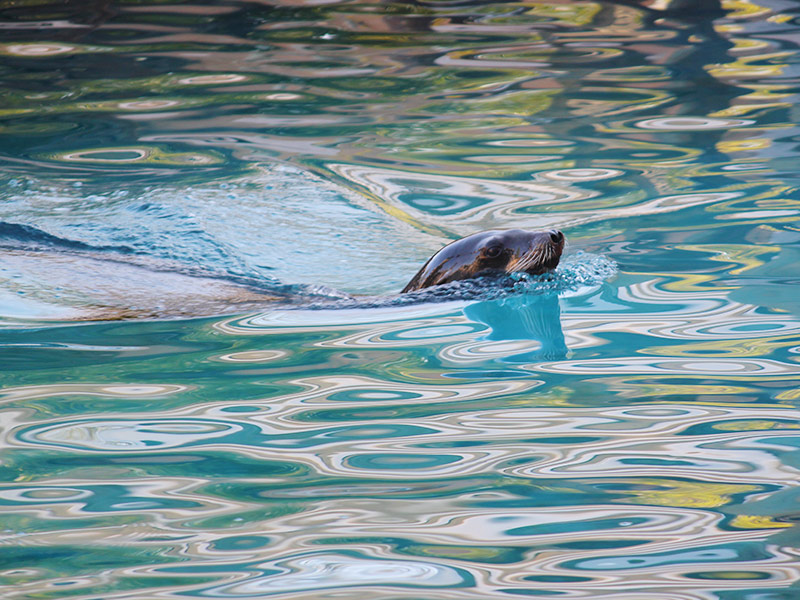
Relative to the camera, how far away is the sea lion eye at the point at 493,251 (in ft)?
15.4

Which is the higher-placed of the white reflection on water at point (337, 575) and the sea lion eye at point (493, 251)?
the sea lion eye at point (493, 251)

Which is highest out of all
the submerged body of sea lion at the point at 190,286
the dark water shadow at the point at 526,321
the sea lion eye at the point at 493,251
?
the sea lion eye at the point at 493,251

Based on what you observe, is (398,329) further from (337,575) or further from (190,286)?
(337,575)

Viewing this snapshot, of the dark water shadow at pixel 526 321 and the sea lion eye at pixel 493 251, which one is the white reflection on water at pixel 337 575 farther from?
the sea lion eye at pixel 493 251

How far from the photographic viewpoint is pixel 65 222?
663 cm

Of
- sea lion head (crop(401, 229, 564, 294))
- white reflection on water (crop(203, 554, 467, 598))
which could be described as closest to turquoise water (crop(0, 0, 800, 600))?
white reflection on water (crop(203, 554, 467, 598))

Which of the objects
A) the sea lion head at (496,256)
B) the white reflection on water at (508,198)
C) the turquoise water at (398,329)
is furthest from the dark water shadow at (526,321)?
the white reflection on water at (508,198)

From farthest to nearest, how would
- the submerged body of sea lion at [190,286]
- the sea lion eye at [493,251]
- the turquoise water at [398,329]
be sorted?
the sea lion eye at [493,251] → the submerged body of sea lion at [190,286] → the turquoise water at [398,329]

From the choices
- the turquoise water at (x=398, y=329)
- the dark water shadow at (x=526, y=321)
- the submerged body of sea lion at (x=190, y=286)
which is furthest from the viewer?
the submerged body of sea lion at (x=190, y=286)

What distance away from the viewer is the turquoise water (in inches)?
90.6

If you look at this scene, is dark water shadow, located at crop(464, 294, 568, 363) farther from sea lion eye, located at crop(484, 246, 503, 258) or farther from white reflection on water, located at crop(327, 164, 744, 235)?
white reflection on water, located at crop(327, 164, 744, 235)

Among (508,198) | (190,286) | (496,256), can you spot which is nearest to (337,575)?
(496,256)

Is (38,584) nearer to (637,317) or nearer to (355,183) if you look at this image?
(637,317)

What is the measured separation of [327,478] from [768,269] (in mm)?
3015
